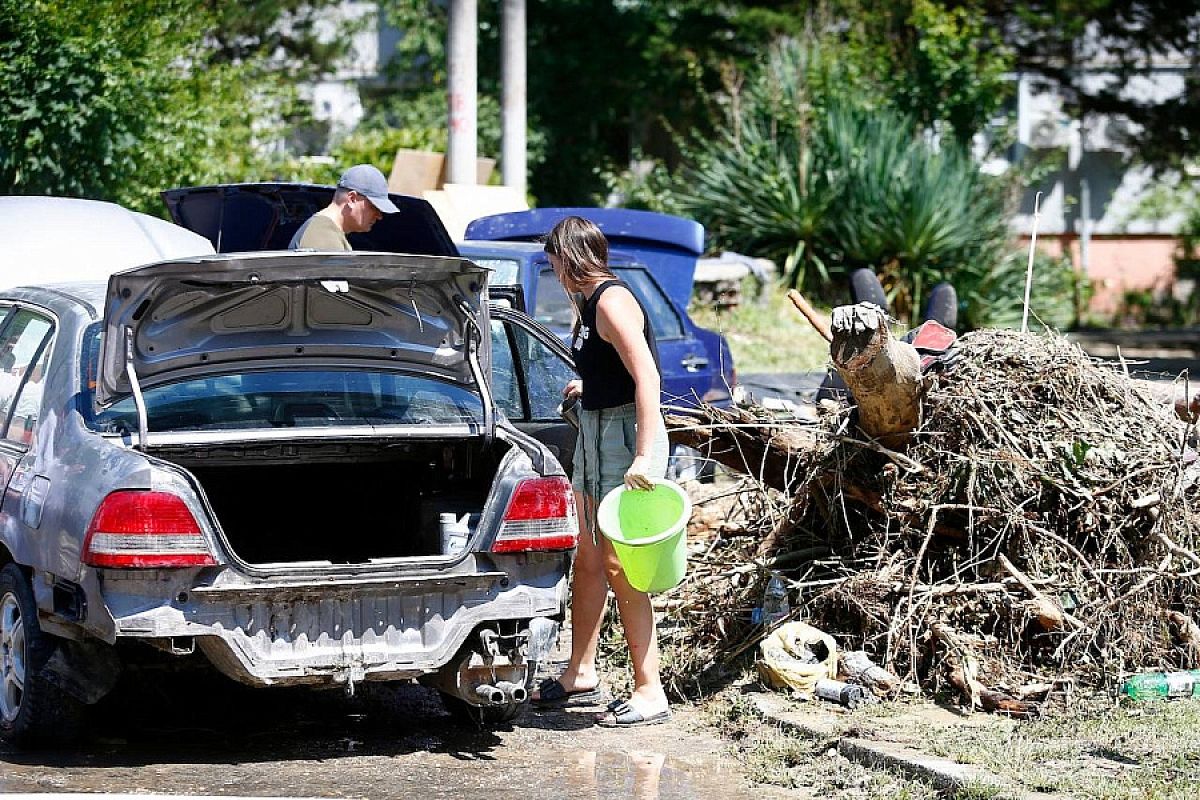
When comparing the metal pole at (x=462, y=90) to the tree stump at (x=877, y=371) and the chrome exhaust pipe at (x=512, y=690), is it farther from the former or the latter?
the chrome exhaust pipe at (x=512, y=690)

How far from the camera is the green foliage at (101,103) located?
12.2 metres

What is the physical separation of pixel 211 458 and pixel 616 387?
1.52 m

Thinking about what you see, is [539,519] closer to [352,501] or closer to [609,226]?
[352,501]

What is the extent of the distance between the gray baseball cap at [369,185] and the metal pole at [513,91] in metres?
6.71

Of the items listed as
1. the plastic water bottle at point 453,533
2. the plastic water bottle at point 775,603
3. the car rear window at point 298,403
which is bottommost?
the plastic water bottle at point 775,603

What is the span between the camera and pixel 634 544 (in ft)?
18.1

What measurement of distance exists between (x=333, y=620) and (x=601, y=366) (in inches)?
58.7

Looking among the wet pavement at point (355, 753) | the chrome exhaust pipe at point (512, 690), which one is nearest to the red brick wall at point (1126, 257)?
the wet pavement at point (355, 753)

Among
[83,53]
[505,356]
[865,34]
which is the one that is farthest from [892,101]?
[505,356]

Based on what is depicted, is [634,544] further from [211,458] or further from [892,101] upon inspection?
[892,101]

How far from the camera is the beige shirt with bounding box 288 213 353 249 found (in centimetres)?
696

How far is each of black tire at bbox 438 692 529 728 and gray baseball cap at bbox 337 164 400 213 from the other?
245cm

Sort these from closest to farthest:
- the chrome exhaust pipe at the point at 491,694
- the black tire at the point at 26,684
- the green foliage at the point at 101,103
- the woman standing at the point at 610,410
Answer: the black tire at the point at 26,684, the chrome exhaust pipe at the point at 491,694, the woman standing at the point at 610,410, the green foliage at the point at 101,103

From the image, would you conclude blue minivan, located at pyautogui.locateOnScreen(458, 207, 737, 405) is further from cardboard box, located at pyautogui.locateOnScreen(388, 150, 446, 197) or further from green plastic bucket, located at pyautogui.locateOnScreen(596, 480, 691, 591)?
cardboard box, located at pyautogui.locateOnScreen(388, 150, 446, 197)
